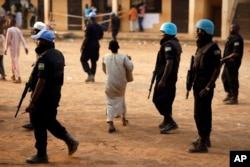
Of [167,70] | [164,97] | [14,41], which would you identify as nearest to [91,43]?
[14,41]

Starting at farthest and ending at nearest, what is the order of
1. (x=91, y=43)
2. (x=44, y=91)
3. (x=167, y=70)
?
(x=91, y=43)
(x=167, y=70)
(x=44, y=91)

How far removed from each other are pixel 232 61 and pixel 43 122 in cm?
492

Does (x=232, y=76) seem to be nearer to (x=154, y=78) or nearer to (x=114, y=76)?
(x=154, y=78)

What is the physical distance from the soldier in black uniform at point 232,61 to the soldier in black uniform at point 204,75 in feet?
9.92

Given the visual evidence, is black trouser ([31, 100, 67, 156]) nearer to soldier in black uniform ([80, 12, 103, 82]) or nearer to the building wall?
soldier in black uniform ([80, 12, 103, 82])

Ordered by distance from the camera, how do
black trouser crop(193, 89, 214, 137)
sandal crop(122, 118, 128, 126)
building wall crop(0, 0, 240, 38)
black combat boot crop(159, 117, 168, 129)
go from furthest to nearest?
building wall crop(0, 0, 240, 38), sandal crop(122, 118, 128, 126), black combat boot crop(159, 117, 168, 129), black trouser crop(193, 89, 214, 137)

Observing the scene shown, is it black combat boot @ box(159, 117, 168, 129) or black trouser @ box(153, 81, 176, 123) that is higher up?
black trouser @ box(153, 81, 176, 123)

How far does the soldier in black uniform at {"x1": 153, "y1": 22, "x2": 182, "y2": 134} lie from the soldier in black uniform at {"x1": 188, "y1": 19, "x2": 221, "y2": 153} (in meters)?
0.77

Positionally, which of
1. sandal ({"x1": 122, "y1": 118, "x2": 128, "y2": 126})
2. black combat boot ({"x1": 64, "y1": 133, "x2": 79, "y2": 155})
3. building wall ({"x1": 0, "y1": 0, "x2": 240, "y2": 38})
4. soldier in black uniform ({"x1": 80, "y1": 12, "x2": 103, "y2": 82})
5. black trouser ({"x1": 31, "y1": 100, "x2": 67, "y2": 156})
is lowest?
sandal ({"x1": 122, "y1": 118, "x2": 128, "y2": 126})

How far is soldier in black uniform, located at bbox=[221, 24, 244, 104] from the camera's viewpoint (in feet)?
29.8

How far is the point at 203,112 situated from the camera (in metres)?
6.05

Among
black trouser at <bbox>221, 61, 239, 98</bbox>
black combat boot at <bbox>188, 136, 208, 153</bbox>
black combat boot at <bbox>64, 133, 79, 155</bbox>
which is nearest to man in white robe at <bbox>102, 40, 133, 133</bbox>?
black combat boot at <bbox>64, 133, 79, 155</bbox>

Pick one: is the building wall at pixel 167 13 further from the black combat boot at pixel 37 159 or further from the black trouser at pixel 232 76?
the black combat boot at pixel 37 159

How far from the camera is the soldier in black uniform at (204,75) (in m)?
5.91
